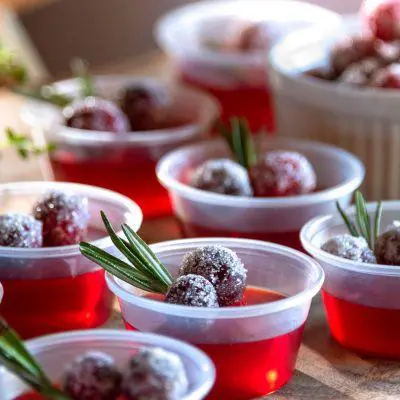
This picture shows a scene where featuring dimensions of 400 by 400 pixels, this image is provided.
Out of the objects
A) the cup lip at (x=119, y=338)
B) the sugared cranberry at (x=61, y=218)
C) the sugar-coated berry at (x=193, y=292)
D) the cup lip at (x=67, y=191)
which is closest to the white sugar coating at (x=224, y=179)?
the cup lip at (x=67, y=191)

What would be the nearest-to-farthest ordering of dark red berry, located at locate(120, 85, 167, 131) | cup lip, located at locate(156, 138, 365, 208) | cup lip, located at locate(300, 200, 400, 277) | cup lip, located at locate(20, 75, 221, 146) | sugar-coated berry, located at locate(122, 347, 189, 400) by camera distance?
sugar-coated berry, located at locate(122, 347, 189, 400) → cup lip, located at locate(300, 200, 400, 277) → cup lip, located at locate(156, 138, 365, 208) → cup lip, located at locate(20, 75, 221, 146) → dark red berry, located at locate(120, 85, 167, 131)

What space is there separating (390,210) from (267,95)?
69 cm

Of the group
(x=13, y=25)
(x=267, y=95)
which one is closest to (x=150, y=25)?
(x=13, y=25)

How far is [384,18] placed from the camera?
177 cm

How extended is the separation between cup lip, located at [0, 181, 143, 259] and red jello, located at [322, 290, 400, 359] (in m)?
0.28

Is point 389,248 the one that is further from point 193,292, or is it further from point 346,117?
point 346,117

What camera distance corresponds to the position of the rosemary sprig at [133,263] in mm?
1140

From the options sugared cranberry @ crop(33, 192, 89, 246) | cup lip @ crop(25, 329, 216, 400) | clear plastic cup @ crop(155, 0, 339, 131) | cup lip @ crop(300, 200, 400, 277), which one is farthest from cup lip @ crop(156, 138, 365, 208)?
cup lip @ crop(25, 329, 216, 400)

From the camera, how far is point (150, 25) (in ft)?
9.19

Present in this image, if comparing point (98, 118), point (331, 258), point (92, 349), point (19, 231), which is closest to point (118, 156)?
point (98, 118)

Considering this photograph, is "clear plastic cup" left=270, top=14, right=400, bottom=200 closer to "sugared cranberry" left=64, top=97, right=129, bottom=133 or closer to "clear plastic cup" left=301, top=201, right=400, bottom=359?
"sugared cranberry" left=64, top=97, right=129, bottom=133

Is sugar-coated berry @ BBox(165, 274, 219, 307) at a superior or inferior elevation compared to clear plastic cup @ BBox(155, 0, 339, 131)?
superior

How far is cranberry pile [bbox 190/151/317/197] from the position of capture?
4.81 ft

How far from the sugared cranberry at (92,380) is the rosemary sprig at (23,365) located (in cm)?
1
